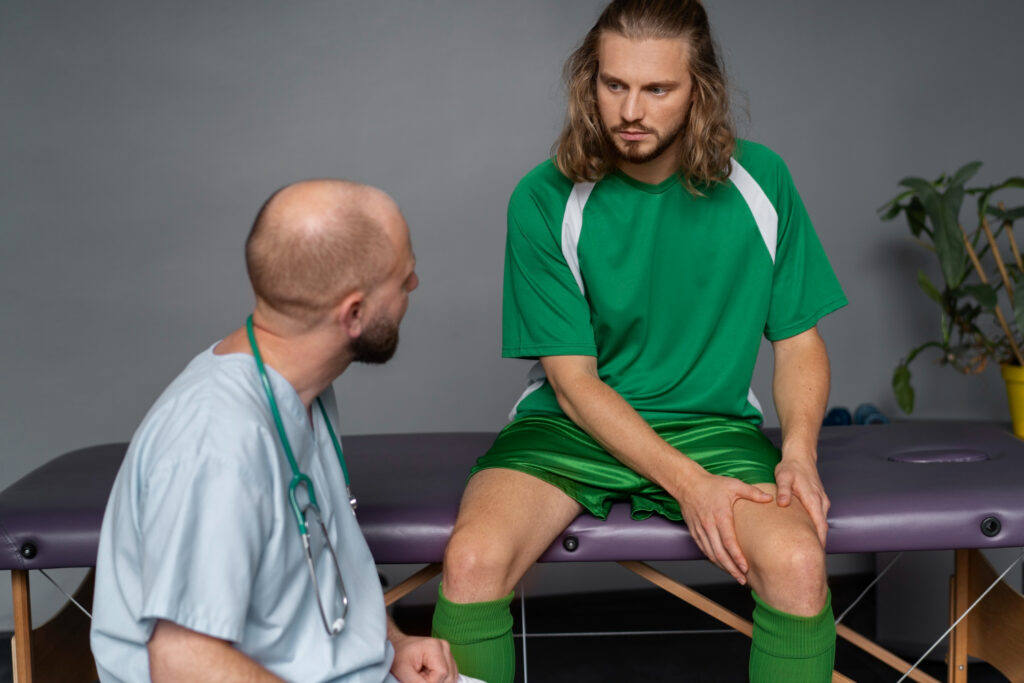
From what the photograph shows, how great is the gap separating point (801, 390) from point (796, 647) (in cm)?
54

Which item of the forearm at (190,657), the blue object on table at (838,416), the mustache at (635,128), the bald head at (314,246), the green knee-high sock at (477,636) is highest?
the mustache at (635,128)

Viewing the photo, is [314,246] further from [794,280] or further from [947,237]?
[947,237]

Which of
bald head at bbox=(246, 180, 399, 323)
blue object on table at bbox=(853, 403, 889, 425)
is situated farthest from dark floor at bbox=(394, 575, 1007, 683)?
bald head at bbox=(246, 180, 399, 323)

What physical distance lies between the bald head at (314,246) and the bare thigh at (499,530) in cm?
55

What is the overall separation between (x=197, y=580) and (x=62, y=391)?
6.84 feet

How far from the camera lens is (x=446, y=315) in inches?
121

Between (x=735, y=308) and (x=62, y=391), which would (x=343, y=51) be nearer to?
(x=62, y=391)

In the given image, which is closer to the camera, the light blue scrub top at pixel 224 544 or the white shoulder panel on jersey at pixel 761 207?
the light blue scrub top at pixel 224 544

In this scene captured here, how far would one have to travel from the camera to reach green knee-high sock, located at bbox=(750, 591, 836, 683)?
5.01 ft

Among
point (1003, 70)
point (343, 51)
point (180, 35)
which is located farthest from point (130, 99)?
point (1003, 70)

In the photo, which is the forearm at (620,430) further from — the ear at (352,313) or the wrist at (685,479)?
the ear at (352,313)

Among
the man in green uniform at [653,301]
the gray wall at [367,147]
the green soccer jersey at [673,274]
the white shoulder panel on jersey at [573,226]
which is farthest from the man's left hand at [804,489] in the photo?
the gray wall at [367,147]

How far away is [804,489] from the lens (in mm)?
1733

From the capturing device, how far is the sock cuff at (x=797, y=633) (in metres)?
1.53
